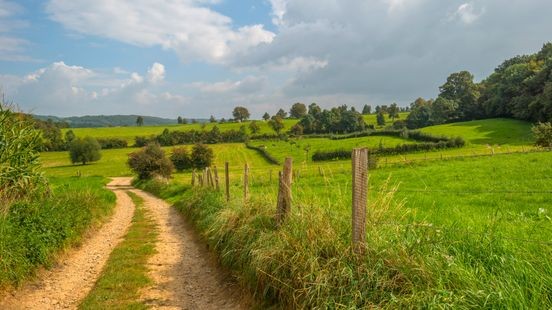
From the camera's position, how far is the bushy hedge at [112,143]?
114625mm

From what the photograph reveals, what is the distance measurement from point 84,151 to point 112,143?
25603 millimetres

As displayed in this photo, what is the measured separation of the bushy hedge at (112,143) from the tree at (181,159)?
47.1 meters

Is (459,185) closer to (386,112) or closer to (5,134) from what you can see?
(5,134)

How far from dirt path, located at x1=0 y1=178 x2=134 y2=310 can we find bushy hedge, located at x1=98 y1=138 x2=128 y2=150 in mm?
111140

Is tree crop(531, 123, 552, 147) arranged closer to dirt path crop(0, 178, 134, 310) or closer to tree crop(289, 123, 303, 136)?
dirt path crop(0, 178, 134, 310)

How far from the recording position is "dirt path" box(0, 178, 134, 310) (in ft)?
23.3

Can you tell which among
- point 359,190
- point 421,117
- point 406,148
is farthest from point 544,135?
point 421,117

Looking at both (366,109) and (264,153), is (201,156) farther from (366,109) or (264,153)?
(366,109)

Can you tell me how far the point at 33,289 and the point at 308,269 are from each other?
598 cm

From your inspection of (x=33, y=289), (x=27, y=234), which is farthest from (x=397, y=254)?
(x=27, y=234)

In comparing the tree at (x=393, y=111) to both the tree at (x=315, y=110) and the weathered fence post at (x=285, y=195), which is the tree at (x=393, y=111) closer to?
the tree at (x=315, y=110)

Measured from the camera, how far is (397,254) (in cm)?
460

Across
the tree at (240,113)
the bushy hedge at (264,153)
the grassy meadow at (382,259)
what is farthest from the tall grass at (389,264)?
the tree at (240,113)

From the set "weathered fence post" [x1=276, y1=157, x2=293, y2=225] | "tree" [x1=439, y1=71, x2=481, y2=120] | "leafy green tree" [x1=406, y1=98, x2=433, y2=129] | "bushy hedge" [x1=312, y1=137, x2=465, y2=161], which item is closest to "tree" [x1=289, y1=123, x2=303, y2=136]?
"leafy green tree" [x1=406, y1=98, x2=433, y2=129]
